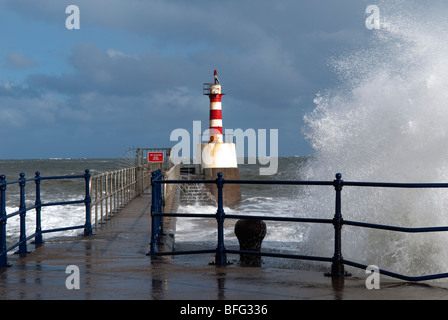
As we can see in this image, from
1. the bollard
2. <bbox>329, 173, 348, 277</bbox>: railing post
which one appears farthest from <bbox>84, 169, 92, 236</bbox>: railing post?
<bbox>329, 173, 348, 277</bbox>: railing post

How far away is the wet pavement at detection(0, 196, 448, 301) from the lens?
4.25 metres

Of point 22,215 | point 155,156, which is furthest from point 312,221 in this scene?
point 155,156

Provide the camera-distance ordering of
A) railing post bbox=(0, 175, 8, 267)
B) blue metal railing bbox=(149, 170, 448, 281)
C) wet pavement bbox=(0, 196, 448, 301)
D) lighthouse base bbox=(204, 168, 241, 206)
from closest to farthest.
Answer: wet pavement bbox=(0, 196, 448, 301) < blue metal railing bbox=(149, 170, 448, 281) < railing post bbox=(0, 175, 8, 267) < lighthouse base bbox=(204, 168, 241, 206)

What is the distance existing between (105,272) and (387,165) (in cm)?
638

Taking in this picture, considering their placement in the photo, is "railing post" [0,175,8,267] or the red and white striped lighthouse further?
the red and white striped lighthouse

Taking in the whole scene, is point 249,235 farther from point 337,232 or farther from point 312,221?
point 337,232

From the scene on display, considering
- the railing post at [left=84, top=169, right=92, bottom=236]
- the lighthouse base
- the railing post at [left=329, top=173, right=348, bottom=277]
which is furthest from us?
the lighthouse base

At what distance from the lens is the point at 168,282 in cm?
476

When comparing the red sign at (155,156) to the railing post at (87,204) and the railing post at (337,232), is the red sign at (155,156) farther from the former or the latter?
the railing post at (337,232)

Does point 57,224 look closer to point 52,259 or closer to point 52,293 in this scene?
point 52,259

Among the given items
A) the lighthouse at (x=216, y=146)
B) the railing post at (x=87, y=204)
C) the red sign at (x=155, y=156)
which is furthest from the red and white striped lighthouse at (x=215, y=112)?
the railing post at (x=87, y=204)

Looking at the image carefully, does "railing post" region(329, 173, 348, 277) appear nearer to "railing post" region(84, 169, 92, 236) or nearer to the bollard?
the bollard
